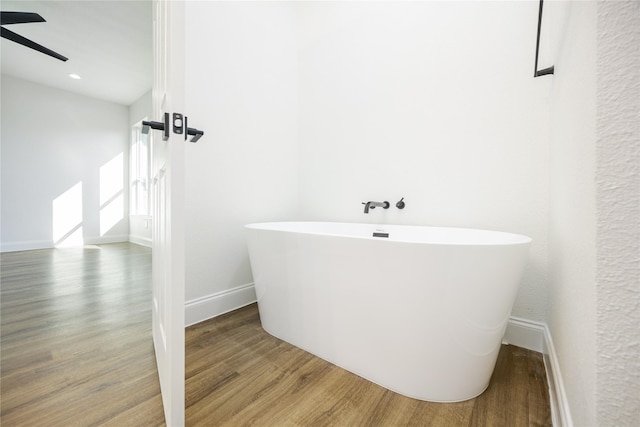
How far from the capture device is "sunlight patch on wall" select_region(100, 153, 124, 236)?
192 inches

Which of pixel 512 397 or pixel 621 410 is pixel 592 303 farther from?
pixel 512 397

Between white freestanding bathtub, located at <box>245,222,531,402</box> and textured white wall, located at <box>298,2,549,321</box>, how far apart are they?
38 centimetres

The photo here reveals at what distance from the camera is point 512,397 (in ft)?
3.26

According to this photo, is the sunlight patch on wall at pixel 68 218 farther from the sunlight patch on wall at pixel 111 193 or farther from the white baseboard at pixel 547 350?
the white baseboard at pixel 547 350

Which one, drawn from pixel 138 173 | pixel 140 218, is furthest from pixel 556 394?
pixel 138 173

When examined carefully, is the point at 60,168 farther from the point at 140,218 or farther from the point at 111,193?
the point at 140,218

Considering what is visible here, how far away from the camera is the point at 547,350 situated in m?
1.19

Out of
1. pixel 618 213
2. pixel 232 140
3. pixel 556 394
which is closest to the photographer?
pixel 618 213

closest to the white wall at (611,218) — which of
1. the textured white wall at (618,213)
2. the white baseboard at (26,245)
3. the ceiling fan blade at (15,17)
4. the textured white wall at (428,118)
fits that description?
the textured white wall at (618,213)

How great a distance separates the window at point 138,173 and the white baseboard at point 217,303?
4.12 meters

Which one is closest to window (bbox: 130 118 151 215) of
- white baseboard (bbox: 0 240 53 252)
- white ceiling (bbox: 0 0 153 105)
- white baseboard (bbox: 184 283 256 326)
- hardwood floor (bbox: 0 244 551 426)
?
white ceiling (bbox: 0 0 153 105)

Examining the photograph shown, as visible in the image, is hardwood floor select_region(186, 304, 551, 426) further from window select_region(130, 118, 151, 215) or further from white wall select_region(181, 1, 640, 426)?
window select_region(130, 118, 151, 215)

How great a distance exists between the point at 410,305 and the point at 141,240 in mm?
5258

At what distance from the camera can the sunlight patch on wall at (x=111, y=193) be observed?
488 centimetres
